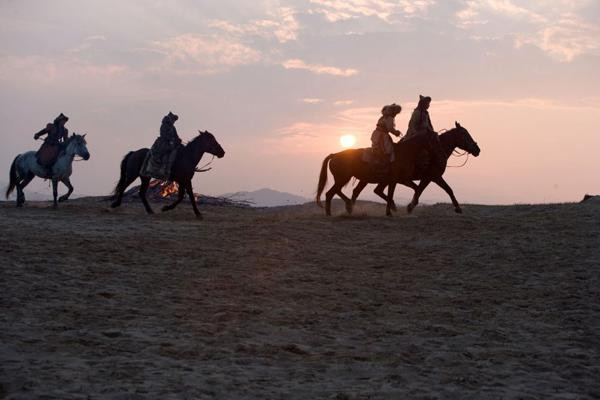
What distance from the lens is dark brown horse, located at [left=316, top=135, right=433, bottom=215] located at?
46.9 ft

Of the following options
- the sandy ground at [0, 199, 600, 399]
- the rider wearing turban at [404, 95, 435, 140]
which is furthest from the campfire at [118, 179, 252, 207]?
the sandy ground at [0, 199, 600, 399]

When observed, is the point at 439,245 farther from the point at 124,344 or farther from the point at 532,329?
the point at 124,344

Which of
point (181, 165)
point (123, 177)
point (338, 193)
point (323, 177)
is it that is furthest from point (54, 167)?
point (338, 193)

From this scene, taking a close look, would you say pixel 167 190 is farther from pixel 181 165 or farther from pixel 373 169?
pixel 373 169

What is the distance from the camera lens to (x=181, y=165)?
14508 millimetres

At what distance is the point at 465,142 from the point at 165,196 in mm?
9855

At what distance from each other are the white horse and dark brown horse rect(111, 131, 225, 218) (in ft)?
5.84

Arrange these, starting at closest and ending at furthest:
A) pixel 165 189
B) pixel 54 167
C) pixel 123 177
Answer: pixel 123 177, pixel 54 167, pixel 165 189

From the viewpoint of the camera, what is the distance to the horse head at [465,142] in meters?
14.9

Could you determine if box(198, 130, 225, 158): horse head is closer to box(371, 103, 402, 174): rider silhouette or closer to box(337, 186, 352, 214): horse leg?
box(337, 186, 352, 214): horse leg

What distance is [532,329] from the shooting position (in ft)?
20.0

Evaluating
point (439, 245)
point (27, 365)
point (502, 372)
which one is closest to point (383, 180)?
point (439, 245)

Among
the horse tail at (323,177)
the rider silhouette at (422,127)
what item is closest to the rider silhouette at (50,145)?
the horse tail at (323,177)

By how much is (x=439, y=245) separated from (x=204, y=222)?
5146 mm
